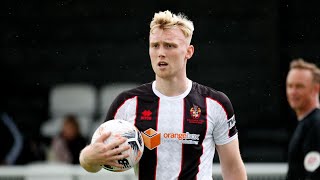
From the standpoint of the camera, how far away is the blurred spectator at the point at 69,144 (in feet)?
32.9

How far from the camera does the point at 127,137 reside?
198 inches

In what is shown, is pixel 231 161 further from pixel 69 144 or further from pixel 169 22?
pixel 69 144

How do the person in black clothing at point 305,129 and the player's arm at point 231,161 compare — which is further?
the person in black clothing at point 305,129

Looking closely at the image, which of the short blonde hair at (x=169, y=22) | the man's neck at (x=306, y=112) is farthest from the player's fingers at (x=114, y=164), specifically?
the man's neck at (x=306, y=112)

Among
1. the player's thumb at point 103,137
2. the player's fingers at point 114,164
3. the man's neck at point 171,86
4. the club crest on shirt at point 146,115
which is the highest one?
the man's neck at point 171,86

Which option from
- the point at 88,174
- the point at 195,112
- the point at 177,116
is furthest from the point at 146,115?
the point at 88,174

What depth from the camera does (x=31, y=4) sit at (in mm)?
11438

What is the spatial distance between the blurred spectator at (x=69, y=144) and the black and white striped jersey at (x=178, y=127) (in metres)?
4.70

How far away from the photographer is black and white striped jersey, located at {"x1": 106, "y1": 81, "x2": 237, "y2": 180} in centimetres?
523

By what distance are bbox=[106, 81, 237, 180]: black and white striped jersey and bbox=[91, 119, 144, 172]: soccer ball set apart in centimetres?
14

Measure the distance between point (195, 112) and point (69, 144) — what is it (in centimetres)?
498

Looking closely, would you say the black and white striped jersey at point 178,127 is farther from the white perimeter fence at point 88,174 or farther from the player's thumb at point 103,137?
the white perimeter fence at point 88,174

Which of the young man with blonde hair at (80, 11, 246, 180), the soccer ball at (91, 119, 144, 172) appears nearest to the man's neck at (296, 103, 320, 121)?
the young man with blonde hair at (80, 11, 246, 180)

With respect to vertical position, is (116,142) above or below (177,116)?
below
